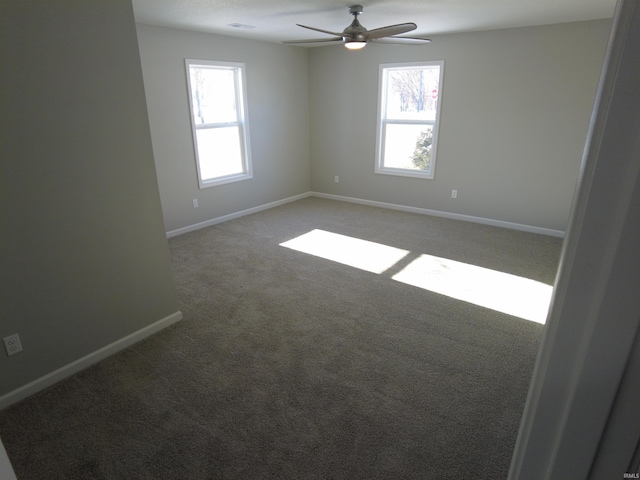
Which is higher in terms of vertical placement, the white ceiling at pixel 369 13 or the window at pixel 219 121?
the white ceiling at pixel 369 13

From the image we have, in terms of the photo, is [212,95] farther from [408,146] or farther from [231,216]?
[408,146]

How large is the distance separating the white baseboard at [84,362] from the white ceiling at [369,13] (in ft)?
8.90

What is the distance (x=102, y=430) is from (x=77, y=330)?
735mm

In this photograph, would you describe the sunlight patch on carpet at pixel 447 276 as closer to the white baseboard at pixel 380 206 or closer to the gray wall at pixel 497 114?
the white baseboard at pixel 380 206

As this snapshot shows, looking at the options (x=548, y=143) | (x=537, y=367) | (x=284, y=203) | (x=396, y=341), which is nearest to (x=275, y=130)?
(x=284, y=203)

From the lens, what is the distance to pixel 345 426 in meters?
2.00

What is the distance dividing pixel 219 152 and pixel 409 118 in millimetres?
2921

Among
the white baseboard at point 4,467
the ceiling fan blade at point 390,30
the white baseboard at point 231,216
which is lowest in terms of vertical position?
the white baseboard at point 231,216

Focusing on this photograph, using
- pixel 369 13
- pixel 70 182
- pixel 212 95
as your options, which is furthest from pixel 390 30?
pixel 212 95

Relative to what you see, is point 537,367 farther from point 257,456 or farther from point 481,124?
point 481,124

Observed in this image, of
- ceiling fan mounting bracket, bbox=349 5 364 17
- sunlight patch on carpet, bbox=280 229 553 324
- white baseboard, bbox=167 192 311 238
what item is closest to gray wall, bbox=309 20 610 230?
white baseboard, bbox=167 192 311 238

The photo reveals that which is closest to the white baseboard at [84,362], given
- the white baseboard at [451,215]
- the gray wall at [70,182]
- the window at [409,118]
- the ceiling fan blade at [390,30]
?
the gray wall at [70,182]

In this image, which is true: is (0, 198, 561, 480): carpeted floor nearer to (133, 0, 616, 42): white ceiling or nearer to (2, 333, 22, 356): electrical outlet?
(2, 333, 22, 356): electrical outlet

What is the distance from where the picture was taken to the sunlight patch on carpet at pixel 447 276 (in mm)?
3236
